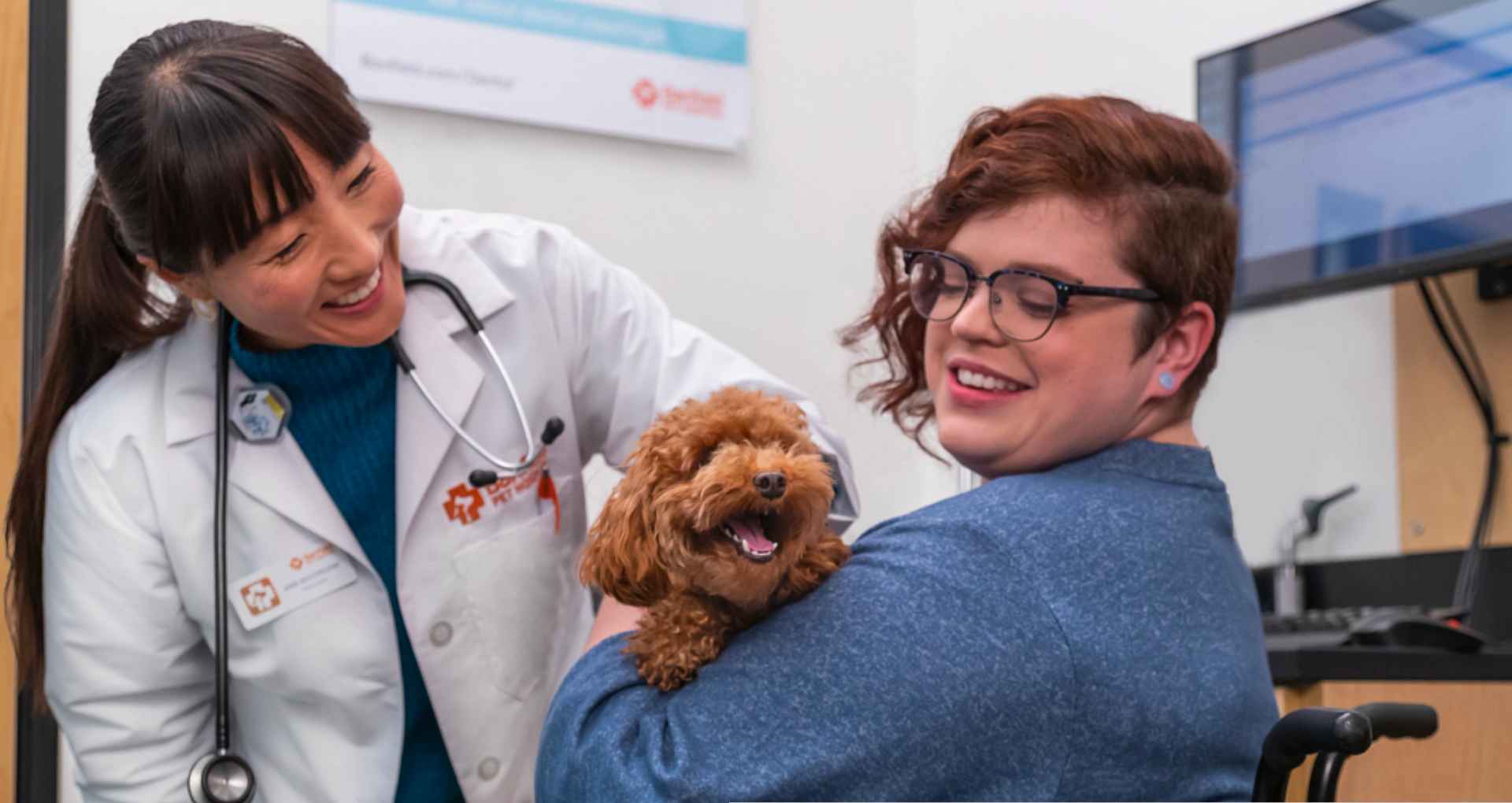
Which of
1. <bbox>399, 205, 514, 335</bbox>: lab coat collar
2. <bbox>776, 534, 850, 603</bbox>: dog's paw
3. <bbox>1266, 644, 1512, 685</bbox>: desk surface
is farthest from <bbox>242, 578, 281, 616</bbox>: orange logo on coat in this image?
<bbox>1266, 644, 1512, 685</bbox>: desk surface

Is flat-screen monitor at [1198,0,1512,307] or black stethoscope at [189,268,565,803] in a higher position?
flat-screen monitor at [1198,0,1512,307]

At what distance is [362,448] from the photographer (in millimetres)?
1505

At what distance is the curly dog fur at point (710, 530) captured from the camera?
0.96m

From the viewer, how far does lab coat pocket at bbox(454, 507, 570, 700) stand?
4.79 ft

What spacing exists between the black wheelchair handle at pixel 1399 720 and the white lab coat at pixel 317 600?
0.51m

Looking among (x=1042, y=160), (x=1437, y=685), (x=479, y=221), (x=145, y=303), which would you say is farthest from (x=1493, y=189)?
(x=145, y=303)

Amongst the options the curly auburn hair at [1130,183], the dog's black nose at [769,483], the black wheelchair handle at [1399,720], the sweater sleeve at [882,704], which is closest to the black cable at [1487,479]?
the black wheelchair handle at [1399,720]

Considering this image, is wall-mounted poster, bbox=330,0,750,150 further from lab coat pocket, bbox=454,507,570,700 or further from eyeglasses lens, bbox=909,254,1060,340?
eyeglasses lens, bbox=909,254,1060,340

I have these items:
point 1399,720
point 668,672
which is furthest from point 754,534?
point 1399,720

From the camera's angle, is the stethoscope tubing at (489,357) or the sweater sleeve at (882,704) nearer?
the sweater sleeve at (882,704)

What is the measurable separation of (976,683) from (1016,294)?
32 centimetres

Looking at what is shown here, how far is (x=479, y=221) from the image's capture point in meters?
1.60

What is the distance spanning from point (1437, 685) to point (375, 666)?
1175mm

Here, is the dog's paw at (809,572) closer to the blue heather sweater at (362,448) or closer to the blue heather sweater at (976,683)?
the blue heather sweater at (976,683)
